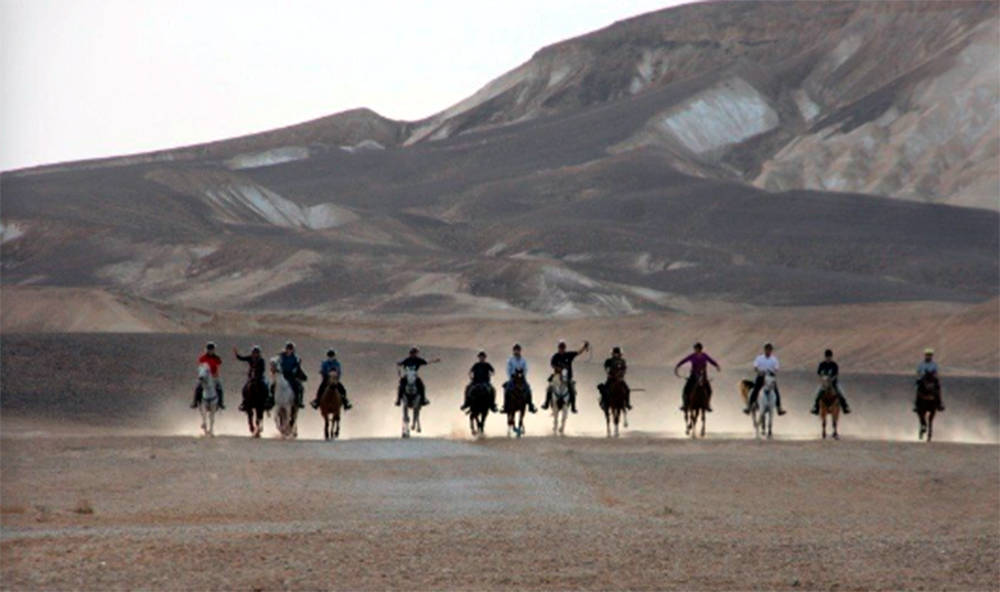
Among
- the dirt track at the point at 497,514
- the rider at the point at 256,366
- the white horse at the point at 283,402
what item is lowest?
the dirt track at the point at 497,514

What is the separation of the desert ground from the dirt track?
49mm

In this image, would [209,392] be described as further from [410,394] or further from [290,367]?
[410,394]

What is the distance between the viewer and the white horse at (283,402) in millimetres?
37656

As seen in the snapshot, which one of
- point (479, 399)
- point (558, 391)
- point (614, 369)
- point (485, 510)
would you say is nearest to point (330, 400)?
point (479, 399)

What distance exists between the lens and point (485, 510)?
2516 cm

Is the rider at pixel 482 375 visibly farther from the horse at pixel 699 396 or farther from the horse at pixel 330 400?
the horse at pixel 699 396

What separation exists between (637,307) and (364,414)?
75.0m

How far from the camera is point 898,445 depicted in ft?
131

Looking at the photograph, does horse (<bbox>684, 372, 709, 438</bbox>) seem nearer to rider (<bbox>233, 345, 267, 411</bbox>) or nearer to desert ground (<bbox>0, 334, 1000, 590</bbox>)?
desert ground (<bbox>0, 334, 1000, 590</bbox>)

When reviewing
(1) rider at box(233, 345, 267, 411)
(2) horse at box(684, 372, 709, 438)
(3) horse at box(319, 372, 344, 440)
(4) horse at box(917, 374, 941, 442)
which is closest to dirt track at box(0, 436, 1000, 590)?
(3) horse at box(319, 372, 344, 440)

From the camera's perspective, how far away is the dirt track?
709 inches

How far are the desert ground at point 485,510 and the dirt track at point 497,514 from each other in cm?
5

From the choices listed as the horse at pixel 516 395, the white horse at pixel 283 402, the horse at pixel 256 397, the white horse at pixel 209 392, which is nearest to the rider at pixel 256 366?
the horse at pixel 256 397

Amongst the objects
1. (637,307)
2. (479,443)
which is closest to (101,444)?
(479,443)
